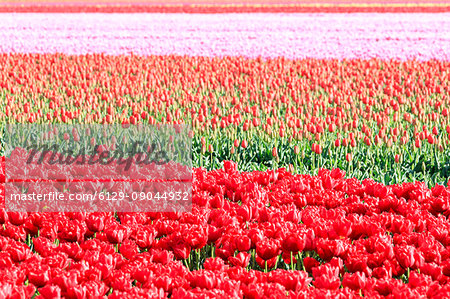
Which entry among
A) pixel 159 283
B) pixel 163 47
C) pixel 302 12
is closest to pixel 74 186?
pixel 159 283

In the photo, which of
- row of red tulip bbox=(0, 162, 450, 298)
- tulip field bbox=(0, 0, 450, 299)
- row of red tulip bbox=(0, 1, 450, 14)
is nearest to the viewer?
row of red tulip bbox=(0, 162, 450, 298)

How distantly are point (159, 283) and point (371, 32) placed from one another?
1741cm

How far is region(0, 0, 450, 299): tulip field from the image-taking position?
104 inches

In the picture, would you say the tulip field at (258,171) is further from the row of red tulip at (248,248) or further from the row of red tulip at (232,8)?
the row of red tulip at (232,8)

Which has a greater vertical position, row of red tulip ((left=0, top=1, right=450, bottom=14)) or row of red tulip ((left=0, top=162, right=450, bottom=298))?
row of red tulip ((left=0, top=162, right=450, bottom=298))

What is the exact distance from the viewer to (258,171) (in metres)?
4.87

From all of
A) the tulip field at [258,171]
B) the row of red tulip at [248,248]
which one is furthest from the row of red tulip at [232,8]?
the row of red tulip at [248,248]

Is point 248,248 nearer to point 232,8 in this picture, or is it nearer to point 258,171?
point 258,171

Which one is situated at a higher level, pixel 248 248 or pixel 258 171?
pixel 248 248

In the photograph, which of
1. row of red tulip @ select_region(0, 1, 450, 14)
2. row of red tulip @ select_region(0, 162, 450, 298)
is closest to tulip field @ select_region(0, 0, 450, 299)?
row of red tulip @ select_region(0, 162, 450, 298)

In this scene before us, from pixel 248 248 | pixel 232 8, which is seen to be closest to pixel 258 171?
pixel 248 248

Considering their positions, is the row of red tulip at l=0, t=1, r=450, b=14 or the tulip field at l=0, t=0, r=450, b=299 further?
the row of red tulip at l=0, t=1, r=450, b=14

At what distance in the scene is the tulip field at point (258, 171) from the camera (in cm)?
264

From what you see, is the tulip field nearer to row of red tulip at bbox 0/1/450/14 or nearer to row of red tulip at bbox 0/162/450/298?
row of red tulip at bbox 0/162/450/298
